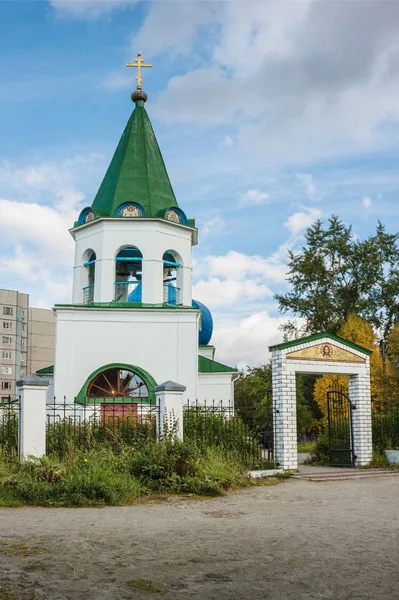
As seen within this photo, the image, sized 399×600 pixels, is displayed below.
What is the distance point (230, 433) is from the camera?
13750mm

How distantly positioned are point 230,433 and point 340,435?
4.17 meters

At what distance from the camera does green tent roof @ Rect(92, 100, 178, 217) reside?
20.5m

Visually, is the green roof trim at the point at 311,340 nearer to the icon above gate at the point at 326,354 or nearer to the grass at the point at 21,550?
the icon above gate at the point at 326,354

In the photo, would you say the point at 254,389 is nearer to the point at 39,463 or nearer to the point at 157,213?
the point at 157,213

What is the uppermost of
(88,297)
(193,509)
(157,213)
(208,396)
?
(157,213)

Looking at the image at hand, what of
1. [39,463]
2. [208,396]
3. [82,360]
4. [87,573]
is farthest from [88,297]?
[87,573]

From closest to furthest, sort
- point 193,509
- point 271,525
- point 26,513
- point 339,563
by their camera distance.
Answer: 1. point 339,563
2. point 271,525
3. point 26,513
4. point 193,509

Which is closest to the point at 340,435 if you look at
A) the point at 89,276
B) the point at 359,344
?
the point at 89,276

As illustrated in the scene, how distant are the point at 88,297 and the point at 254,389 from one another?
16351 mm

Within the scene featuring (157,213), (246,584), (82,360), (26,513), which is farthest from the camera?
(157,213)

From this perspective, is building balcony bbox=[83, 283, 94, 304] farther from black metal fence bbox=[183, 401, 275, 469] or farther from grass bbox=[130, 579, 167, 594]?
grass bbox=[130, 579, 167, 594]

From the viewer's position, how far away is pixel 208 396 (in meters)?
20.8

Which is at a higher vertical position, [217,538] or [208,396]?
[208,396]

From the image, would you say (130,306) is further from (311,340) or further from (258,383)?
(258,383)
